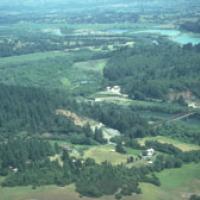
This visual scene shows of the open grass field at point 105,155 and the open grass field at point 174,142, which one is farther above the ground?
the open grass field at point 105,155

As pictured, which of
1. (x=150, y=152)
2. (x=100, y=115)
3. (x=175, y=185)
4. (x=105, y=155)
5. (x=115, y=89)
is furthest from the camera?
(x=115, y=89)

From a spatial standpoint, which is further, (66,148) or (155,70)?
(155,70)

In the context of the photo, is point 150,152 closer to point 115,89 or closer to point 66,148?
point 66,148

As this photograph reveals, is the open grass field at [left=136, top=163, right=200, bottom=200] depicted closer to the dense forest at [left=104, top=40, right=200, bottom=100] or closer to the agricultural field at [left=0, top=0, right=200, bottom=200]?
the agricultural field at [left=0, top=0, right=200, bottom=200]

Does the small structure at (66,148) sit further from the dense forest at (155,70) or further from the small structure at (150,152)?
A: the dense forest at (155,70)

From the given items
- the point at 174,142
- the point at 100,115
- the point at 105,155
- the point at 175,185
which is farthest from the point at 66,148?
the point at 175,185

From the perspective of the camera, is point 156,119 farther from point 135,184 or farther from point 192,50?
point 192,50

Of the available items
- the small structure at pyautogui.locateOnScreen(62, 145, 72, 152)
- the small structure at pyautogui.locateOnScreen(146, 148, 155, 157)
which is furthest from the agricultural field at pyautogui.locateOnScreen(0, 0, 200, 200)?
the small structure at pyautogui.locateOnScreen(146, 148, 155, 157)

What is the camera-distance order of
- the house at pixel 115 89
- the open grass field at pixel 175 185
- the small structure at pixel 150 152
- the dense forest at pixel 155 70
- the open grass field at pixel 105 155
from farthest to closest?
the house at pixel 115 89
the dense forest at pixel 155 70
the small structure at pixel 150 152
the open grass field at pixel 105 155
the open grass field at pixel 175 185

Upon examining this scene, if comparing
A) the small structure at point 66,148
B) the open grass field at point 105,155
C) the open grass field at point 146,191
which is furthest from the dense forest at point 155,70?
the open grass field at point 146,191
